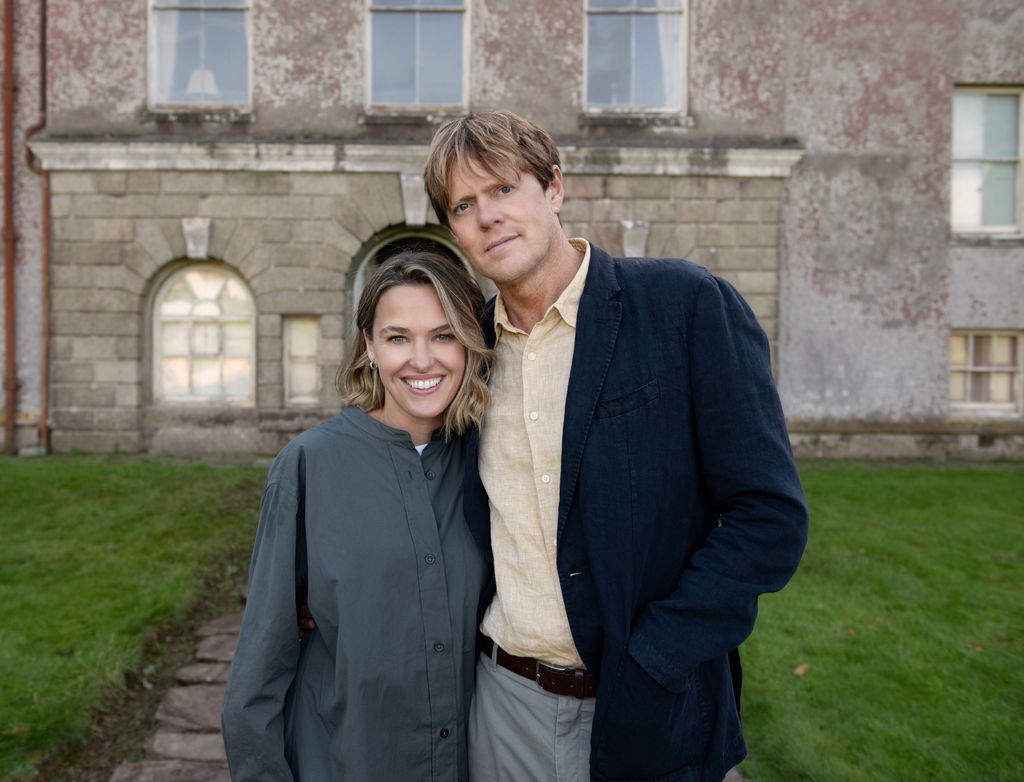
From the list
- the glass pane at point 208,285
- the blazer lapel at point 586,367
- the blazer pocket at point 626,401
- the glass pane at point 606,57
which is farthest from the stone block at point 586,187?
the blazer pocket at point 626,401

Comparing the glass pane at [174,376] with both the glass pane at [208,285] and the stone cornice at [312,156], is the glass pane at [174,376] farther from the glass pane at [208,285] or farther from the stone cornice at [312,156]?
the stone cornice at [312,156]

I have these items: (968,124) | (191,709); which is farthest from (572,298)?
(968,124)

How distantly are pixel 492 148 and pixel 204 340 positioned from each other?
29.9 feet

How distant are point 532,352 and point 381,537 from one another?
2.03 feet

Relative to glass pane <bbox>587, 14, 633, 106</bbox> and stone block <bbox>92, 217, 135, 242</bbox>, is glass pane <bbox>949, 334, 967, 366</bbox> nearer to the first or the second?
glass pane <bbox>587, 14, 633, 106</bbox>

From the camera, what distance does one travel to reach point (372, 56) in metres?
→ 9.66

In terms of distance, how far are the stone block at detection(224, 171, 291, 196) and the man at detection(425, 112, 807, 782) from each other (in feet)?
27.0

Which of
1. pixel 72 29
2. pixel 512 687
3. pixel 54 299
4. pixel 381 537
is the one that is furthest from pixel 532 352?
pixel 72 29

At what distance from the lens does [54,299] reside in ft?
31.0

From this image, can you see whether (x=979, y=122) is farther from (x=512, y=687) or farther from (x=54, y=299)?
(x=54, y=299)

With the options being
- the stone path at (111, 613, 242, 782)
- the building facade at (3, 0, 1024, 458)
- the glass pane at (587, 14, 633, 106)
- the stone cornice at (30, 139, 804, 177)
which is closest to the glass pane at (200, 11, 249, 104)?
the building facade at (3, 0, 1024, 458)

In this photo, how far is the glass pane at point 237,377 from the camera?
9953mm

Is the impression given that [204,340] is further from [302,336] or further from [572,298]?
[572,298]

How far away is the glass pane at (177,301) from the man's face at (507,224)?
9.04 meters
